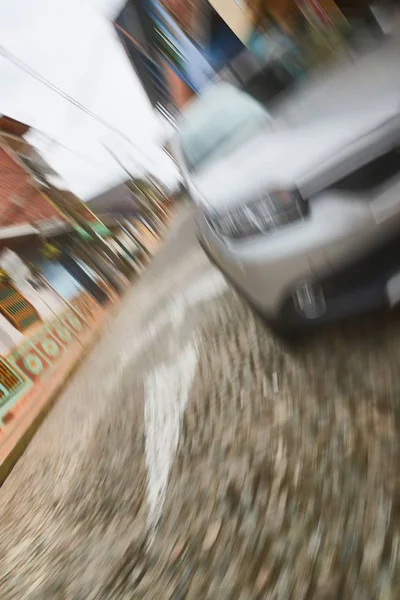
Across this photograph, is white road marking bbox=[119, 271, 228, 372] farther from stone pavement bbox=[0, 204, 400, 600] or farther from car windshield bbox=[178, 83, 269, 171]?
car windshield bbox=[178, 83, 269, 171]

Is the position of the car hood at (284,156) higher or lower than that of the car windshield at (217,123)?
lower

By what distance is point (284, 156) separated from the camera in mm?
1381

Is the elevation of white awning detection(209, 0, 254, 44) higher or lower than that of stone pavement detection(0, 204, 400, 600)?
higher

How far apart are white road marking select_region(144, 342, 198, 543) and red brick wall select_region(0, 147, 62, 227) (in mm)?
1745

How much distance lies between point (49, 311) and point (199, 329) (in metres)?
1.52

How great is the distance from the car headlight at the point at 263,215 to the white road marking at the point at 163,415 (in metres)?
0.89

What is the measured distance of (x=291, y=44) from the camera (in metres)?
1.97

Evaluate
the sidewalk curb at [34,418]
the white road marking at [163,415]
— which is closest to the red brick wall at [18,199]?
the sidewalk curb at [34,418]

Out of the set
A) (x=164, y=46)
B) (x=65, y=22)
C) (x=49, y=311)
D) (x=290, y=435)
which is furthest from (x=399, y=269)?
(x=49, y=311)

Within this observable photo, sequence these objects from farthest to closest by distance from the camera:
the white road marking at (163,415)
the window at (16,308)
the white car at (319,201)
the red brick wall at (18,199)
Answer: the red brick wall at (18,199)
the window at (16,308)
the white road marking at (163,415)
the white car at (319,201)

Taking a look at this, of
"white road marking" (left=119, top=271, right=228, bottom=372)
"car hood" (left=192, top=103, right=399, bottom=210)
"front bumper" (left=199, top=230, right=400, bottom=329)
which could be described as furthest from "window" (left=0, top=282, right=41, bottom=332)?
"front bumper" (left=199, top=230, right=400, bottom=329)

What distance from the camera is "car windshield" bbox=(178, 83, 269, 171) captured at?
5.78ft

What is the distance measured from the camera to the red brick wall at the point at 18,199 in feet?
11.0

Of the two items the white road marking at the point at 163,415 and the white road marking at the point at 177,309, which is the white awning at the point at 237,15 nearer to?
the white road marking at the point at 177,309
